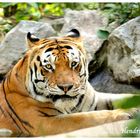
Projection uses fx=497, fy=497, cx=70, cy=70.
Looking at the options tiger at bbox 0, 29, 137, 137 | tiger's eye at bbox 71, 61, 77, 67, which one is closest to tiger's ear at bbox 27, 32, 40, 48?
tiger at bbox 0, 29, 137, 137

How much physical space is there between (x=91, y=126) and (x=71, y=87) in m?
0.28

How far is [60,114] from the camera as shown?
10.1ft

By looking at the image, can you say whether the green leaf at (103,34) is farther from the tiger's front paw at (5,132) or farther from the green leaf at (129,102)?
the green leaf at (129,102)

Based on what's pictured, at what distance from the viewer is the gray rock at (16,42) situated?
4.12 metres

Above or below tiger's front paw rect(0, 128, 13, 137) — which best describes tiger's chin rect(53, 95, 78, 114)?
above

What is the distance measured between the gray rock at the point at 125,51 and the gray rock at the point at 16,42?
714 millimetres

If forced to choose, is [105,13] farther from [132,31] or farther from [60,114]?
[60,114]

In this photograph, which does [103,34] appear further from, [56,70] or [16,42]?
[56,70]

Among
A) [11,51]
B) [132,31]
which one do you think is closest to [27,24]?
[11,51]

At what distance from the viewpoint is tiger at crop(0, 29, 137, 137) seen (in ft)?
9.60

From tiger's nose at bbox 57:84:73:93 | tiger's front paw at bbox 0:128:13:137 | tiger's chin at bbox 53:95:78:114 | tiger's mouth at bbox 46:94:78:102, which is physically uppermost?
tiger's nose at bbox 57:84:73:93

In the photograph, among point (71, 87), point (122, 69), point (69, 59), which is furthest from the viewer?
point (122, 69)

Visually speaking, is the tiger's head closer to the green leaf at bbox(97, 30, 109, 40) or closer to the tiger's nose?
the tiger's nose

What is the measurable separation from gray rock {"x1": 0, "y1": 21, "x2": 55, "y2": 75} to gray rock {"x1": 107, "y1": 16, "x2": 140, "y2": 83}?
71 cm
